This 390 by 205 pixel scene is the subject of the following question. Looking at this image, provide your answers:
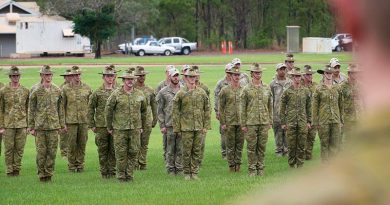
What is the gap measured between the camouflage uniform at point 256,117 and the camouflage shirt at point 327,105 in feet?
3.92

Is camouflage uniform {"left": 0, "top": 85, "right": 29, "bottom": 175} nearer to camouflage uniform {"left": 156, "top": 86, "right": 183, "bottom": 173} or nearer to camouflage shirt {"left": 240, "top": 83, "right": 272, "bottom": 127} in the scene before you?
camouflage uniform {"left": 156, "top": 86, "right": 183, "bottom": 173}

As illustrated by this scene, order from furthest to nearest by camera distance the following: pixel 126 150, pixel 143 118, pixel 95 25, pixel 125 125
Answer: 1. pixel 95 25
2. pixel 143 118
3. pixel 126 150
4. pixel 125 125

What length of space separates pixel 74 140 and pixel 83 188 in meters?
4.50

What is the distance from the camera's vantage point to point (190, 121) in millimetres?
18203

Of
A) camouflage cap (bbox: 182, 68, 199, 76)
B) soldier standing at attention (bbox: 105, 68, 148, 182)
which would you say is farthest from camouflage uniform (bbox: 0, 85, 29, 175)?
camouflage cap (bbox: 182, 68, 199, 76)

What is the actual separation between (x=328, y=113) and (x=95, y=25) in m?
54.3

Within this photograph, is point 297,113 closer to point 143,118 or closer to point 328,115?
point 328,115

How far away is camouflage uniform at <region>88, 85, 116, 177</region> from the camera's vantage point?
18.8m

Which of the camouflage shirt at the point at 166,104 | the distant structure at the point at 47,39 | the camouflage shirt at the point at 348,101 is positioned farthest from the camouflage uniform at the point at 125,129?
the distant structure at the point at 47,39

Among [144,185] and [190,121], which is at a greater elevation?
[190,121]

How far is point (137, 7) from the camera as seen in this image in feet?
277

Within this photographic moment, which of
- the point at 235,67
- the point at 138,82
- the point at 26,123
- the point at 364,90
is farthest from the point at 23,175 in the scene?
the point at 364,90

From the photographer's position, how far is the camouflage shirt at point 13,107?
64.3ft

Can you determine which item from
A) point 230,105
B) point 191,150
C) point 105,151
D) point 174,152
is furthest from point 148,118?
point 191,150
